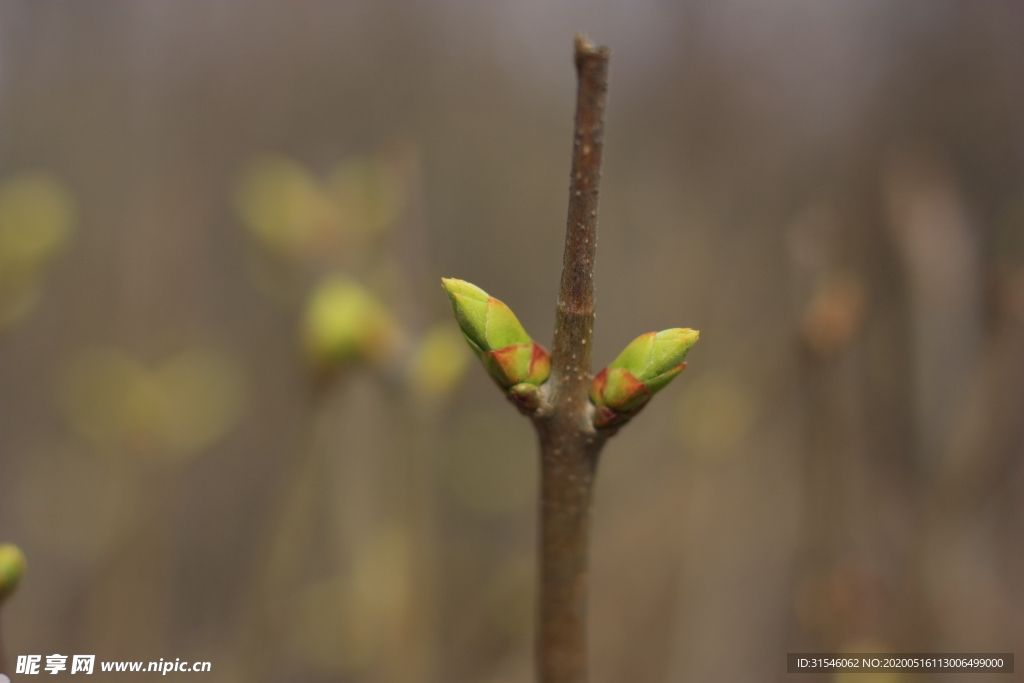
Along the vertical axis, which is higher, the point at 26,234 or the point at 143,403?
the point at 26,234

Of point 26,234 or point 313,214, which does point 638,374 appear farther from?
point 26,234

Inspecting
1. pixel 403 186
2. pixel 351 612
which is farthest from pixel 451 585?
pixel 403 186

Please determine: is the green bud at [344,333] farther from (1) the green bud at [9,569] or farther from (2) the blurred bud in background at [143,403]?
(2) the blurred bud in background at [143,403]

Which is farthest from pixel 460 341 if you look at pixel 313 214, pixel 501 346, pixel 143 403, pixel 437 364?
pixel 143 403

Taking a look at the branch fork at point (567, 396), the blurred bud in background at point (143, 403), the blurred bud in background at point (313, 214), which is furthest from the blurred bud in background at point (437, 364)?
the blurred bud in background at point (143, 403)

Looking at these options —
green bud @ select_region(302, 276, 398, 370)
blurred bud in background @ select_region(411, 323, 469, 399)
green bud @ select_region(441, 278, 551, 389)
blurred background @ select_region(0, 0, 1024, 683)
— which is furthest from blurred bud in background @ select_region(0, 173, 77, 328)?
green bud @ select_region(441, 278, 551, 389)
